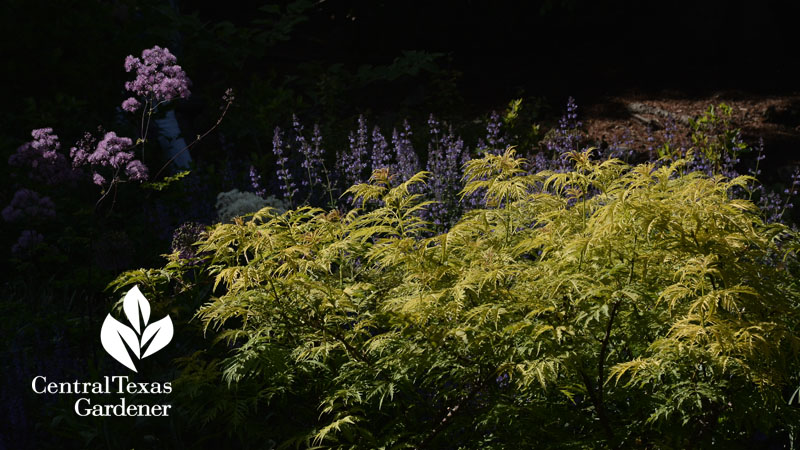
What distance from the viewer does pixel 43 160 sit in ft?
12.9

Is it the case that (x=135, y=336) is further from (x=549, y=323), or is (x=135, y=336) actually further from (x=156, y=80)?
(x=549, y=323)

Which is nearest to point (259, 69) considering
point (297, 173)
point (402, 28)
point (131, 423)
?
point (402, 28)

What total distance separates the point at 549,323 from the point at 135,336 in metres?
2.21

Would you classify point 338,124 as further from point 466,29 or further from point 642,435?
point 642,435

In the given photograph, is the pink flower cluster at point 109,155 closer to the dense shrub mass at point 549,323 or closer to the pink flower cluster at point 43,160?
the pink flower cluster at point 43,160

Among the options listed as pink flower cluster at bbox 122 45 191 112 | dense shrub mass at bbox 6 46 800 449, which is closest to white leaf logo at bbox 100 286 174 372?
dense shrub mass at bbox 6 46 800 449

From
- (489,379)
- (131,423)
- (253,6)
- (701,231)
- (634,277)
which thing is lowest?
(131,423)

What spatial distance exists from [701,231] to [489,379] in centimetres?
86

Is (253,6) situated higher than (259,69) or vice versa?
(253,6)

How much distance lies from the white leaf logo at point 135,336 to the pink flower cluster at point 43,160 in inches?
35.7

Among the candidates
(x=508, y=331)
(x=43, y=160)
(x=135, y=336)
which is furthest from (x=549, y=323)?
(x=43, y=160)

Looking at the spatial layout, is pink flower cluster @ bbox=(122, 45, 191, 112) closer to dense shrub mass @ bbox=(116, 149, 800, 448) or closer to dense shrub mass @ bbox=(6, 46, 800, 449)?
dense shrub mass @ bbox=(6, 46, 800, 449)

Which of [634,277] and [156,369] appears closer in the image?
[634,277]

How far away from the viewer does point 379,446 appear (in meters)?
2.54
